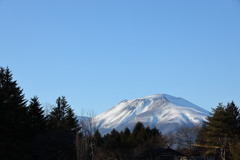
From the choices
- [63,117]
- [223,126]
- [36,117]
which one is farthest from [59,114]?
[223,126]

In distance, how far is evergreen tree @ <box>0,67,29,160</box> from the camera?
3861 centimetres

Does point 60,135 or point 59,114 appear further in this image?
point 59,114

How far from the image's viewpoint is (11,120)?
3981cm

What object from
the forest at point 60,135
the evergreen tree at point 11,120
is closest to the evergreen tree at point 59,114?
the forest at point 60,135

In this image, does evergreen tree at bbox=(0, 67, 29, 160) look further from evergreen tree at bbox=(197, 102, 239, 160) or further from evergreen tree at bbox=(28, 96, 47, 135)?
evergreen tree at bbox=(197, 102, 239, 160)

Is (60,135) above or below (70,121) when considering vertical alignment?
below

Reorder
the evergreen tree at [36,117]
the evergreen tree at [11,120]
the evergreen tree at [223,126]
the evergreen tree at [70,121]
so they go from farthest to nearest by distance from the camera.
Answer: the evergreen tree at [70,121], the evergreen tree at [223,126], the evergreen tree at [36,117], the evergreen tree at [11,120]

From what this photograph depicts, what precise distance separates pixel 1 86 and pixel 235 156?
26.9 metres

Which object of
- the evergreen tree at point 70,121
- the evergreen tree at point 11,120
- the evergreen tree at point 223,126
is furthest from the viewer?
the evergreen tree at point 70,121

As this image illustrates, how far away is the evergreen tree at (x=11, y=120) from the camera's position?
127 feet

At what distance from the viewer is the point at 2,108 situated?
129ft

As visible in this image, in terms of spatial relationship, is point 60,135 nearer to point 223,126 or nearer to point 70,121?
point 70,121

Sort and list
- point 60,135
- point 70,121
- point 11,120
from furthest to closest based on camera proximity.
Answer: point 70,121
point 60,135
point 11,120

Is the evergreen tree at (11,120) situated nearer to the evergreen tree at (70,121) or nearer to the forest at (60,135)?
the forest at (60,135)
